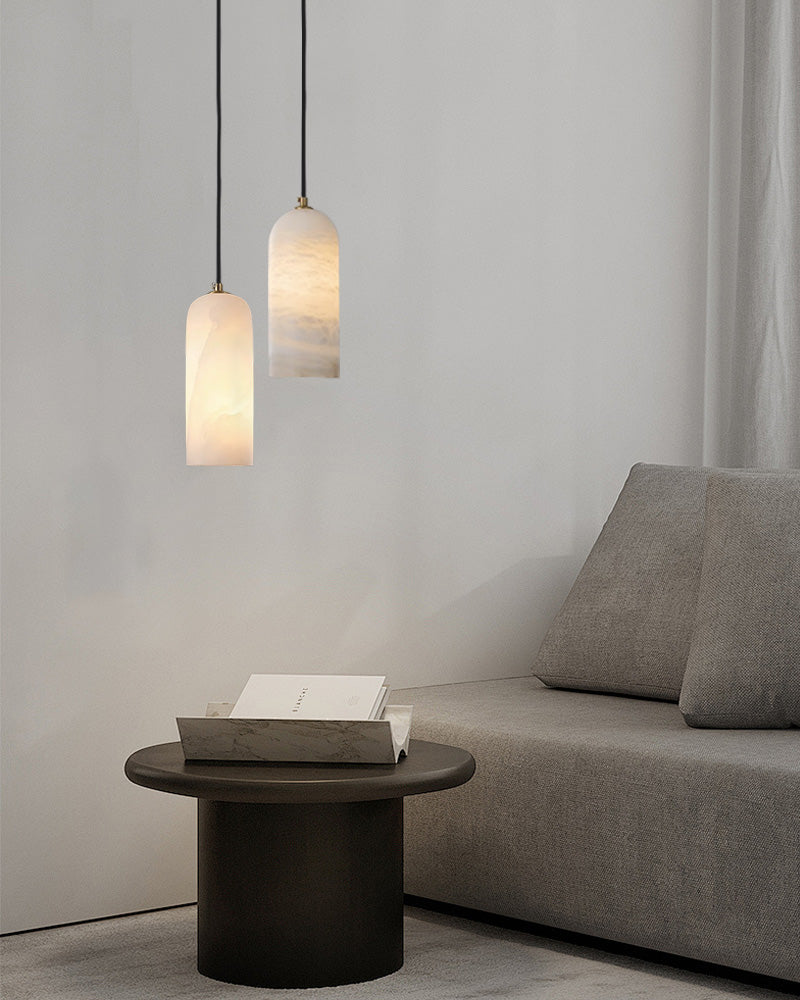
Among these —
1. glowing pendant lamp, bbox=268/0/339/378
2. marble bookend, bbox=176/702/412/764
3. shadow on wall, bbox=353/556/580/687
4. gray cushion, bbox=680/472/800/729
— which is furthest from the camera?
shadow on wall, bbox=353/556/580/687

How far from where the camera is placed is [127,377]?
269cm

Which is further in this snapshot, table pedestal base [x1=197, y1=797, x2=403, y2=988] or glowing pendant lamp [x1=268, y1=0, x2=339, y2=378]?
table pedestal base [x1=197, y1=797, x2=403, y2=988]

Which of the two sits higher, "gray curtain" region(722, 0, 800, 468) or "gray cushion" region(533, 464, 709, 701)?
"gray curtain" region(722, 0, 800, 468)

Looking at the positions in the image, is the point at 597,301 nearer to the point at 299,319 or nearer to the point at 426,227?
the point at 426,227

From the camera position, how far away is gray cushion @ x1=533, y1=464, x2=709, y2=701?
2.87m

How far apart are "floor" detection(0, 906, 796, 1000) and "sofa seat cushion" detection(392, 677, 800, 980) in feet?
0.18

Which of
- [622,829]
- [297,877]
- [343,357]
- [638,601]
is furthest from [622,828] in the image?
[343,357]

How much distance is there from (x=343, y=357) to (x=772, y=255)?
1227mm

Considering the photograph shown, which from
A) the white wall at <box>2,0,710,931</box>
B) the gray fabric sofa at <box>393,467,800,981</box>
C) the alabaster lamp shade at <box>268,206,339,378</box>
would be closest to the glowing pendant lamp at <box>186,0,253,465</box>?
the alabaster lamp shade at <box>268,206,339,378</box>

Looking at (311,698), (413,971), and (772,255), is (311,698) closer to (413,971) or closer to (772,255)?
(413,971)

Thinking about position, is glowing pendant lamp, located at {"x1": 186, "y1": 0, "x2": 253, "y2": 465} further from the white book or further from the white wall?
the white wall

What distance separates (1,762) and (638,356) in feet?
6.14

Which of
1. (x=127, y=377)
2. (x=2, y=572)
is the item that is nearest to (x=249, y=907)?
(x=2, y=572)

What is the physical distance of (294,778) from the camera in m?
2.10
